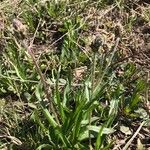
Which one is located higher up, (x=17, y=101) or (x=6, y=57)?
(x=6, y=57)

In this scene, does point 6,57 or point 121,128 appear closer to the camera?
point 121,128

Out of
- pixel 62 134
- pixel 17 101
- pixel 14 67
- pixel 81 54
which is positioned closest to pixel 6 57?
pixel 14 67

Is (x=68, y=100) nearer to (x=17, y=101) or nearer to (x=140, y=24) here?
(x=17, y=101)

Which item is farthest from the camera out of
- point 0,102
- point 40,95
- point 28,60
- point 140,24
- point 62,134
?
point 140,24

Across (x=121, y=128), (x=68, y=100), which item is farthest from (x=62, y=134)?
(x=121, y=128)

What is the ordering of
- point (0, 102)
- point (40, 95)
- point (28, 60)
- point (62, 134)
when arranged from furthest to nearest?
point (28, 60) → point (0, 102) → point (40, 95) → point (62, 134)

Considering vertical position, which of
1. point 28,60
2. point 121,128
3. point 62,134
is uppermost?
point 28,60

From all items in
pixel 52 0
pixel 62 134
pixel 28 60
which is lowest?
pixel 62 134

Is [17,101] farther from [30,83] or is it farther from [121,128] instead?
[121,128]

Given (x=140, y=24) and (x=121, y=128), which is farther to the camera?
(x=140, y=24)
